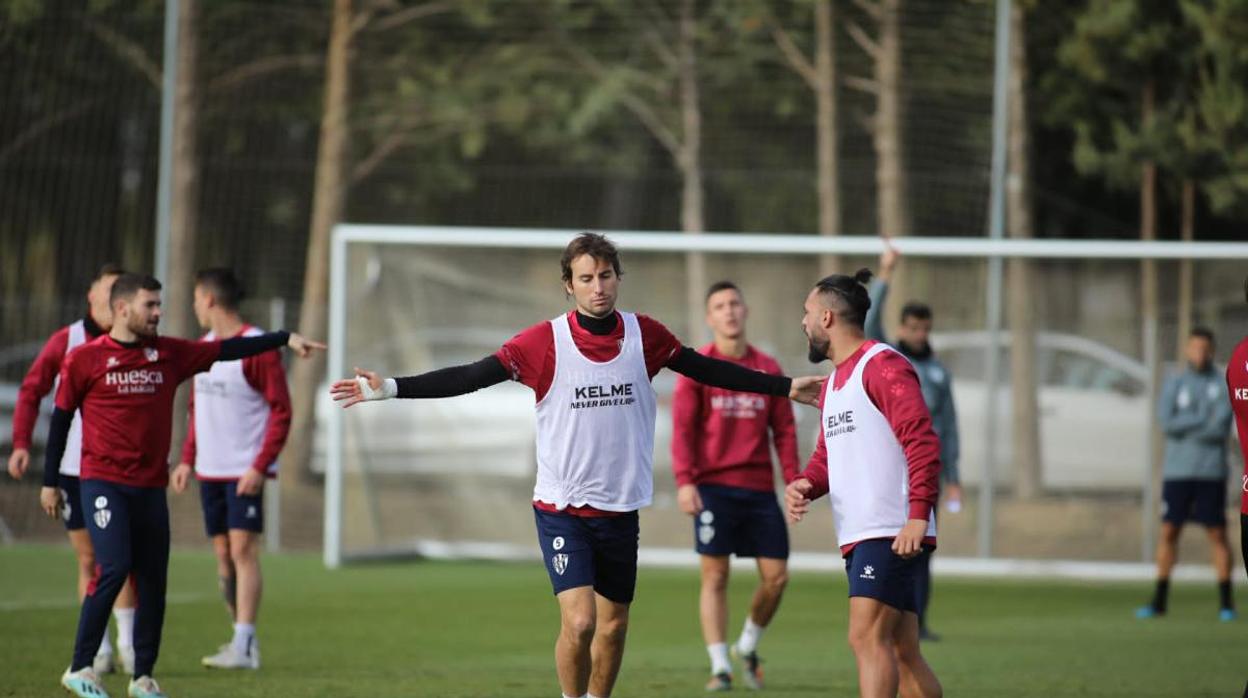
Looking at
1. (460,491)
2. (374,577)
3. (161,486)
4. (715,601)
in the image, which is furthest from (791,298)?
(161,486)

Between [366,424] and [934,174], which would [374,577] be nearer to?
[366,424]

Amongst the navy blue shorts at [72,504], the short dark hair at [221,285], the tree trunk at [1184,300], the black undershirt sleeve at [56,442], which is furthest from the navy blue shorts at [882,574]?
the tree trunk at [1184,300]

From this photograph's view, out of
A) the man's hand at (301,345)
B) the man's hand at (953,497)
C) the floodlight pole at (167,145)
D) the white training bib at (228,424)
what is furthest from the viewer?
the floodlight pole at (167,145)

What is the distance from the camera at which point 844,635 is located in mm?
12148

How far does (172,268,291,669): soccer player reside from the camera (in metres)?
9.88

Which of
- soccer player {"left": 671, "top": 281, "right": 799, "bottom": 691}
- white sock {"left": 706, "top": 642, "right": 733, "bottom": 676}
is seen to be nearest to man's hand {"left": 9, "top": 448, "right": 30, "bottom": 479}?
soccer player {"left": 671, "top": 281, "right": 799, "bottom": 691}

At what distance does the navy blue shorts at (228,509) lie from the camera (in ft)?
32.8

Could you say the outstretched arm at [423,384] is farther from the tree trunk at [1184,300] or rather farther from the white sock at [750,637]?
the tree trunk at [1184,300]

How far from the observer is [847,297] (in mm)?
6906

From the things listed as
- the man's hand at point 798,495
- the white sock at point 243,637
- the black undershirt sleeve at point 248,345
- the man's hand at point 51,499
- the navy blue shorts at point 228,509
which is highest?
the black undershirt sleeve at point 248,345

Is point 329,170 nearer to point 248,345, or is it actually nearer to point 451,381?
point 248,345

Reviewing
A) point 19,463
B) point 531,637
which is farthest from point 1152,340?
point 19,463

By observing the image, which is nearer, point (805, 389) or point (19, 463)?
point (805, 389)

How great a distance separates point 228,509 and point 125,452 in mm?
1790
